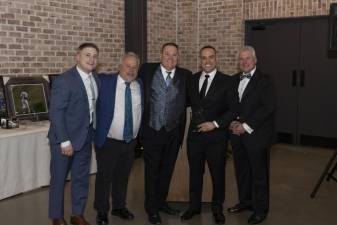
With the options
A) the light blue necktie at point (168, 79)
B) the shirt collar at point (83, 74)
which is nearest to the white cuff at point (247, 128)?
the light blue necktie at point (168, 79)

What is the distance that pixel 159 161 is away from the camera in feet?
13.3

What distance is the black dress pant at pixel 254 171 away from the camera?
4.02 meters

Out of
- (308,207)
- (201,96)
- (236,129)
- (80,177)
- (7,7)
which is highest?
(7,7)

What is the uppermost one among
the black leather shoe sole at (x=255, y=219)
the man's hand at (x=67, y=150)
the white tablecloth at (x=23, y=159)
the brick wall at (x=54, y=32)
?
the brick wall at (x=54, y=32)

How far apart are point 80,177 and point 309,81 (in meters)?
5.30

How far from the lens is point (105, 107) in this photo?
3850 mm

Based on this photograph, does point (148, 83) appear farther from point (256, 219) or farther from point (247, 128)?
point (256, 219)

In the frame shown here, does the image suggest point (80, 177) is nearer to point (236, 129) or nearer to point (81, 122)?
point (81, 122)

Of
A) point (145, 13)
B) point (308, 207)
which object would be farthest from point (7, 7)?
point (308, 207)

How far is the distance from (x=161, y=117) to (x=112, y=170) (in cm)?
69

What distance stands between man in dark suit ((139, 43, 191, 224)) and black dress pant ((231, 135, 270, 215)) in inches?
24.0

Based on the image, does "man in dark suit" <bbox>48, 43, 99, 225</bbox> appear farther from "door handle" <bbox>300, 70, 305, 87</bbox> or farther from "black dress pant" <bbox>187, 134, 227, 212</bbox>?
"door handle" <bbox>300, 70, 305, 87</bbox>

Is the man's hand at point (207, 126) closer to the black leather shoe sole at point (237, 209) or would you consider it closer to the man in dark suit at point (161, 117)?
the man in dark suit at point (161, 117)

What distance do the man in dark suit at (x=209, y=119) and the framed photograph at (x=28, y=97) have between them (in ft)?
8.14
